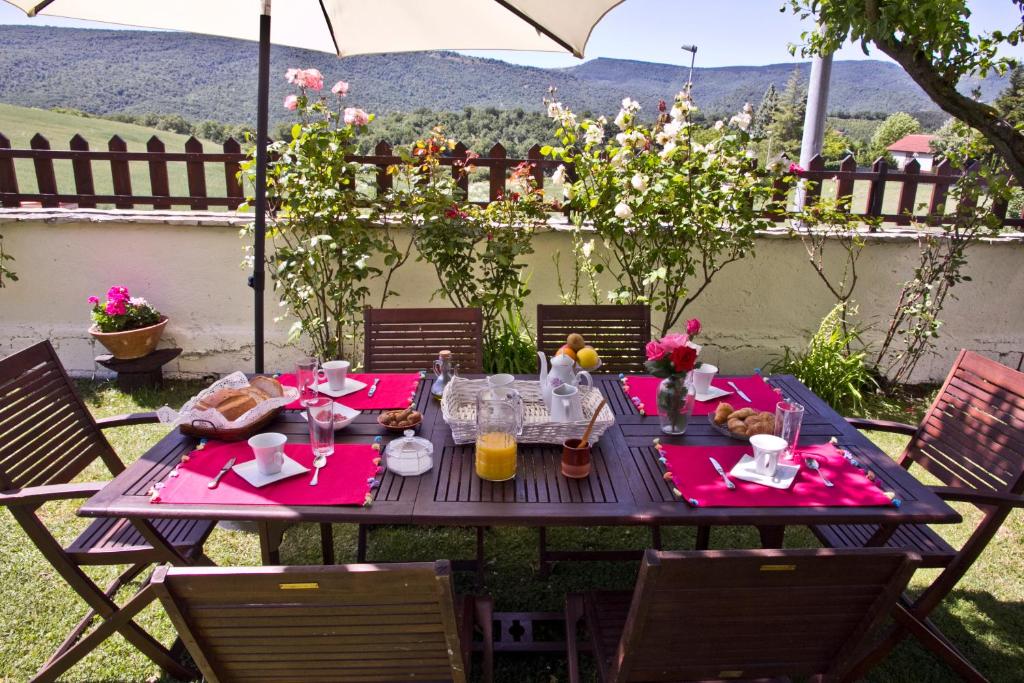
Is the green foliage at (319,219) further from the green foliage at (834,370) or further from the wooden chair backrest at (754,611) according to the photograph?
the wooden chair backrest at (754,611)

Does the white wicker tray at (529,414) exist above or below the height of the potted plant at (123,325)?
above

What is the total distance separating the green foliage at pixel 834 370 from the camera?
430 cm

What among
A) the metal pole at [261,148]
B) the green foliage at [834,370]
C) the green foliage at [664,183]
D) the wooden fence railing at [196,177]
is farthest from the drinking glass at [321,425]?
the green foliage at [834,370]

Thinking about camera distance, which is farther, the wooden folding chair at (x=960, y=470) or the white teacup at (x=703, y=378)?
the white teacup at (x=703, y=378)

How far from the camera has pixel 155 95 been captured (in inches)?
263

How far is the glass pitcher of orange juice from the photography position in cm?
181

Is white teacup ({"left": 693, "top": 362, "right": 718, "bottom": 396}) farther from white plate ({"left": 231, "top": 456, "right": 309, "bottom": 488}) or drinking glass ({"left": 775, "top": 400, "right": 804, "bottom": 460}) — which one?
white plate ({"left": 231, "top": 456, "right": 309, "bottom": 488})

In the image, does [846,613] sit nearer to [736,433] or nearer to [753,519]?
[753,519]

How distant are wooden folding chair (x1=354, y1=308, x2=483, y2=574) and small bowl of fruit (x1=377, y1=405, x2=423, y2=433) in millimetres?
777

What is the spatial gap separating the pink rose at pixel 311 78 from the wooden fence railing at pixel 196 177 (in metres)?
0.69

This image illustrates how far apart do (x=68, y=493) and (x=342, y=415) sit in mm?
812

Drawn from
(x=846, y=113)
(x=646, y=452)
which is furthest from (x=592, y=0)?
(x=846, y=113)

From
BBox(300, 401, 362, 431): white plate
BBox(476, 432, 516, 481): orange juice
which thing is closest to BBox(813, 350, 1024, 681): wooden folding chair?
BBox(476, 432, 516, 481): orange juice

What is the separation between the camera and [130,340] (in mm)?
4152
